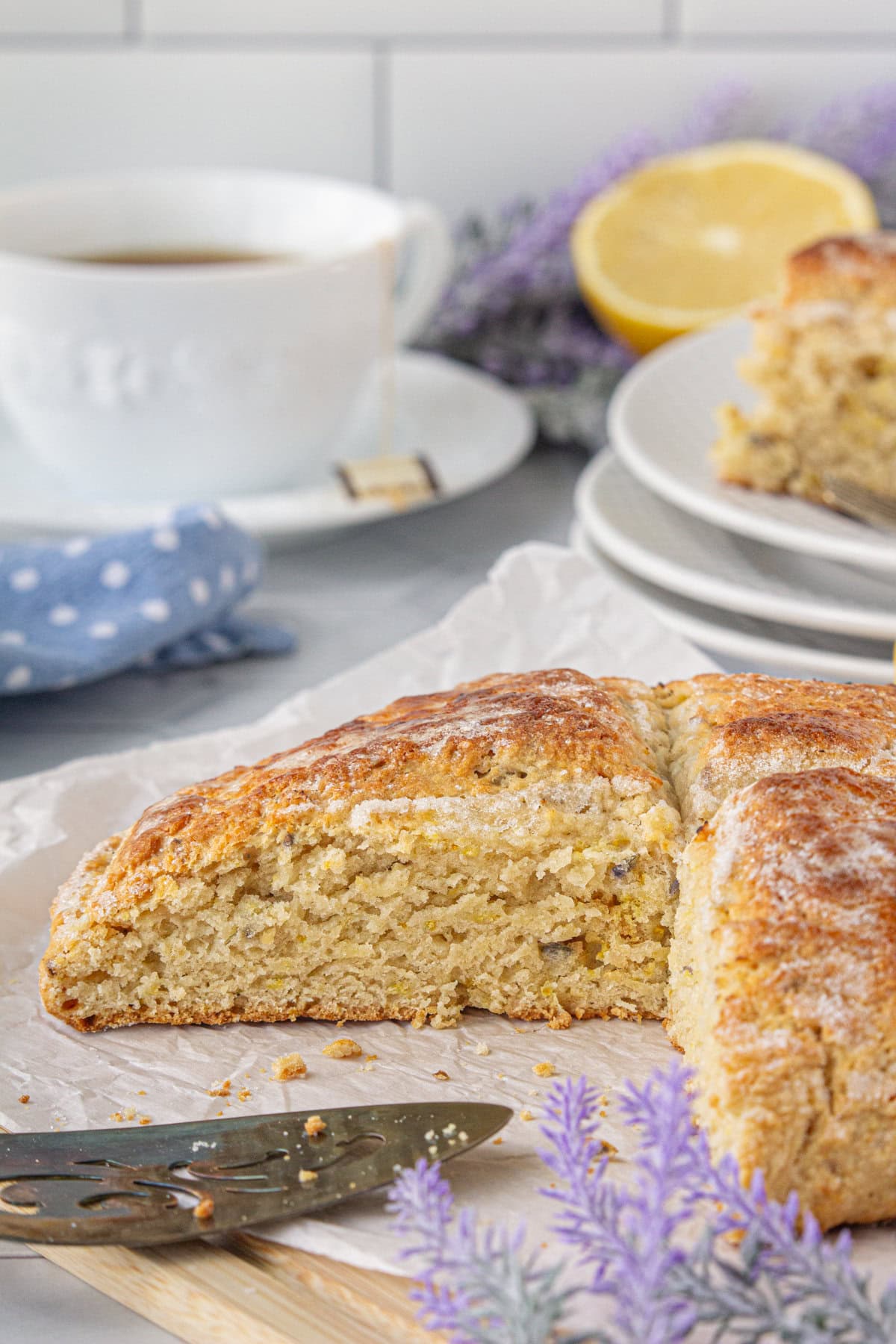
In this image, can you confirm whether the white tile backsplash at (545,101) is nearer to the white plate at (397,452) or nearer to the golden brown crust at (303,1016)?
the white plate at (397,452)

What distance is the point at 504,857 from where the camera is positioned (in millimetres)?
1941

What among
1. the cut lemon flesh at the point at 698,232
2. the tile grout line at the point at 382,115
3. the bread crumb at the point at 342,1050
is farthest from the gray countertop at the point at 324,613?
the tile grout line at the point at 382,115

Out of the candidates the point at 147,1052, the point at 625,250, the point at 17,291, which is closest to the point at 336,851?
the point at 147,1052

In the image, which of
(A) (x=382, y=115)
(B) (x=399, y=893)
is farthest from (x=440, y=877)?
(A) (x=382, y=115)

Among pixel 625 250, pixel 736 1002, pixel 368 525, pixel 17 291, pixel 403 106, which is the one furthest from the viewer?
pixel 403 106

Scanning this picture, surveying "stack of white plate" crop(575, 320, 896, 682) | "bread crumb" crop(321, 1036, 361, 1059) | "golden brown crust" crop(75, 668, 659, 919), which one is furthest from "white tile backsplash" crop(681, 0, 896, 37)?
"bread crumb" crop(321, 1036, 361, 1059)

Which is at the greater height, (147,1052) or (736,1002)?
(736,1002)

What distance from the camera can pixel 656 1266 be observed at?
51.8 inches

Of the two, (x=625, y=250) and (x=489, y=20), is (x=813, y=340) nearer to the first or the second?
(x=625, y=250)

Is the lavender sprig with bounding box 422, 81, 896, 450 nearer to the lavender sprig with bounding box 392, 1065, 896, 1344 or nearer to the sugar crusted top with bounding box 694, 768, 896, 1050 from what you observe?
the sugar crusted top with bounding box 694, 768, 896, 1050

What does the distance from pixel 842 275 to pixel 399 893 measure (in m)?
2.20

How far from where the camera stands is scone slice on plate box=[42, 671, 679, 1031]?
1.92 metres

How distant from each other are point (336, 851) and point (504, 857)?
0.74ft

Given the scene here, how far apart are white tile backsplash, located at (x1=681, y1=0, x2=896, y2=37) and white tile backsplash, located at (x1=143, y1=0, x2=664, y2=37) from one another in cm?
13
